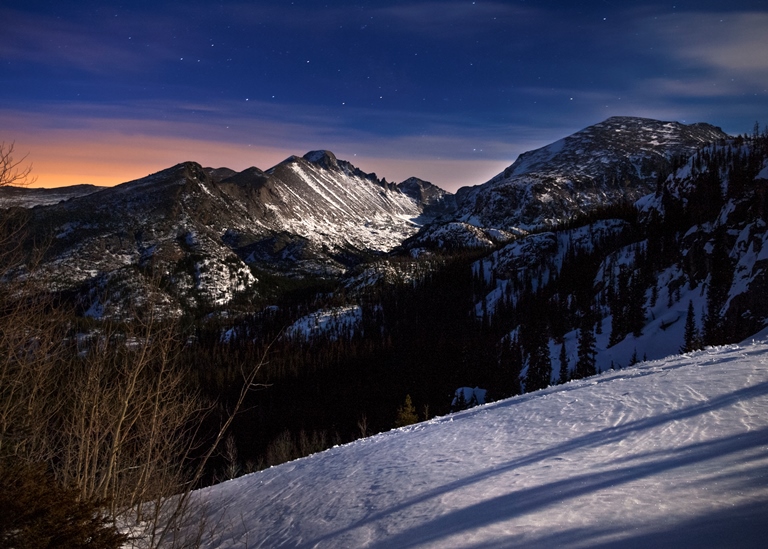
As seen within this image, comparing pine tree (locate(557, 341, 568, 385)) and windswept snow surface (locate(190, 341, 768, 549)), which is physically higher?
windswept snow surface (locate(190, 341, 768, 549))

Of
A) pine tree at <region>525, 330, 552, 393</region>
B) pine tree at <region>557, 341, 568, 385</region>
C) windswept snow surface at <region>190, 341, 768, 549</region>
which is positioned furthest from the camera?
pine tree at <region>525, 330, 552, 393</region>

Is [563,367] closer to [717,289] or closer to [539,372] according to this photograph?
[539,372]

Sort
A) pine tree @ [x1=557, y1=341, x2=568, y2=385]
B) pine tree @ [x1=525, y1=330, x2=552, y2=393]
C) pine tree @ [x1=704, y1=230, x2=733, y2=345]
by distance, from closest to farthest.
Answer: pine tree @ [x1=704, y1=230, x2=733, y2=345], pine tree @ [x1=557, y1=341, x2=568, y2=385], pine tree @ [x1=525, y1=330, x2=552, y2=393]

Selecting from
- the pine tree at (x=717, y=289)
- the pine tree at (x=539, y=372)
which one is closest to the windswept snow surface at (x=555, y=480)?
the pine tree at (x=717, y=289)

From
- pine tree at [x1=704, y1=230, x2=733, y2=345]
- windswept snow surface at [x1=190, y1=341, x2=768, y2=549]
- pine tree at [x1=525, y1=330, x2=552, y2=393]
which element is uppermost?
windswept snow surface at [x1=190, y1=341, x2=768, y2=549]

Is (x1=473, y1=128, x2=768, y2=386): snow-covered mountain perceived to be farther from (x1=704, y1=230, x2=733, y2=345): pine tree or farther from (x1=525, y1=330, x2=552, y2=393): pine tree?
(x1=525, y1=330, x2=552, y2=393): pine tree

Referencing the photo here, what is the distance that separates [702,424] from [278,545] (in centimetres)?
1152

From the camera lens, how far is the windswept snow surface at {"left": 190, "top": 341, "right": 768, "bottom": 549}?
25.1 ft

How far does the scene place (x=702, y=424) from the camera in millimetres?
11492

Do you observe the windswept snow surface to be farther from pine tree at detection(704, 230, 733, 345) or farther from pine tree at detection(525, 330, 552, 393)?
pine tree at detection(525, 330, 552, 393)

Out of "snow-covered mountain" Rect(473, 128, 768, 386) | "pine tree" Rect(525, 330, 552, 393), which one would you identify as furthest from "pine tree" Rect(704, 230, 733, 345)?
"pine tree" Rect(525, 330, 552, 393)

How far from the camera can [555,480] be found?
33.1 ft

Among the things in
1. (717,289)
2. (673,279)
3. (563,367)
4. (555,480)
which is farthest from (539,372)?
(555,480)

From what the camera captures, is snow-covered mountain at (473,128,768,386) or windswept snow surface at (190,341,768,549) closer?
windswept snow surface at (190,341,768,549)
